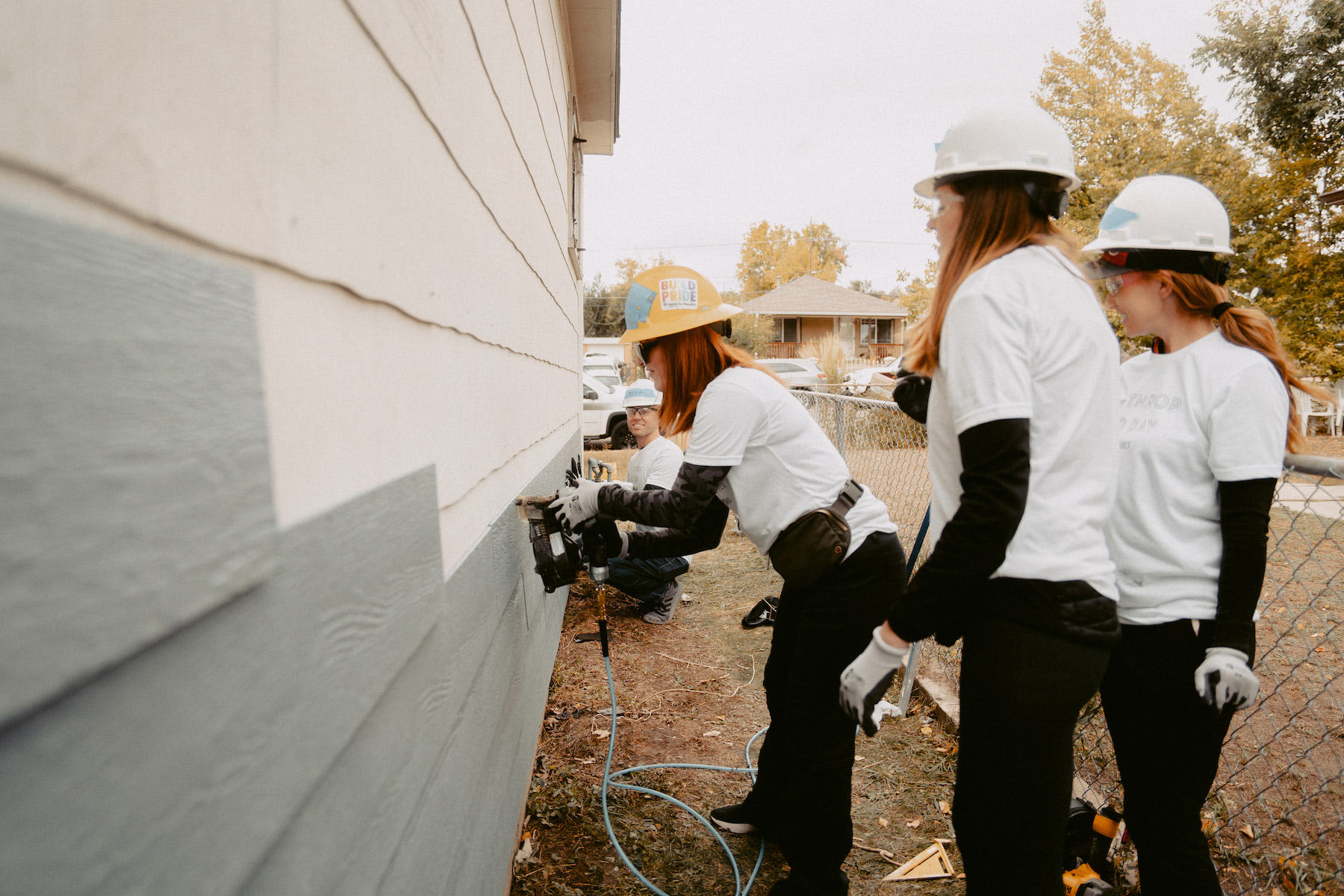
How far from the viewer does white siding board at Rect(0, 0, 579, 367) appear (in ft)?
1.45

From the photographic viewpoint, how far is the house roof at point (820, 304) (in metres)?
38.4

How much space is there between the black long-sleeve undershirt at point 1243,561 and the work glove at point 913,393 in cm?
73

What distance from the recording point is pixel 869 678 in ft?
5.62

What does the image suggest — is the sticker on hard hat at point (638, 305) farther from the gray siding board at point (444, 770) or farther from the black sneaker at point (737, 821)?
the black sneaker at point (737, 821)

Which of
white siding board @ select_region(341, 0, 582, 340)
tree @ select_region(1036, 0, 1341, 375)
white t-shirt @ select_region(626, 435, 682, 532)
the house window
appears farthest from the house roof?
white siding board @ select_region(341, 0, 582, 340)

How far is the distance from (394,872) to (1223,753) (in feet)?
12.8

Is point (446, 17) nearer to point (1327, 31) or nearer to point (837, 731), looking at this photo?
point (837, 731)

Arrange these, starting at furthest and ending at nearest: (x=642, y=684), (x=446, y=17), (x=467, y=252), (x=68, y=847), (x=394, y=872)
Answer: (x=642, y=684), (x=467, y=252), (x=446, y=17), (x=394, y=872), (x=68, y=847)

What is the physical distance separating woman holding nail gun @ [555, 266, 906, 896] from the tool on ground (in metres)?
0.76

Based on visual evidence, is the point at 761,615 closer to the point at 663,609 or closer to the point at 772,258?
the point at 663,609

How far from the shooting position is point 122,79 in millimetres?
500

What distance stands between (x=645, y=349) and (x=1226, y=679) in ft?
6.15

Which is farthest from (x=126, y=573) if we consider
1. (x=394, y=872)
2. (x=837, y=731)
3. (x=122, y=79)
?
(x=837, y=731)

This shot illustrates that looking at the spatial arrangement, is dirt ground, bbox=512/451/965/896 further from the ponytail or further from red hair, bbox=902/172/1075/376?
red hair, bbox=902/172/1075/376
